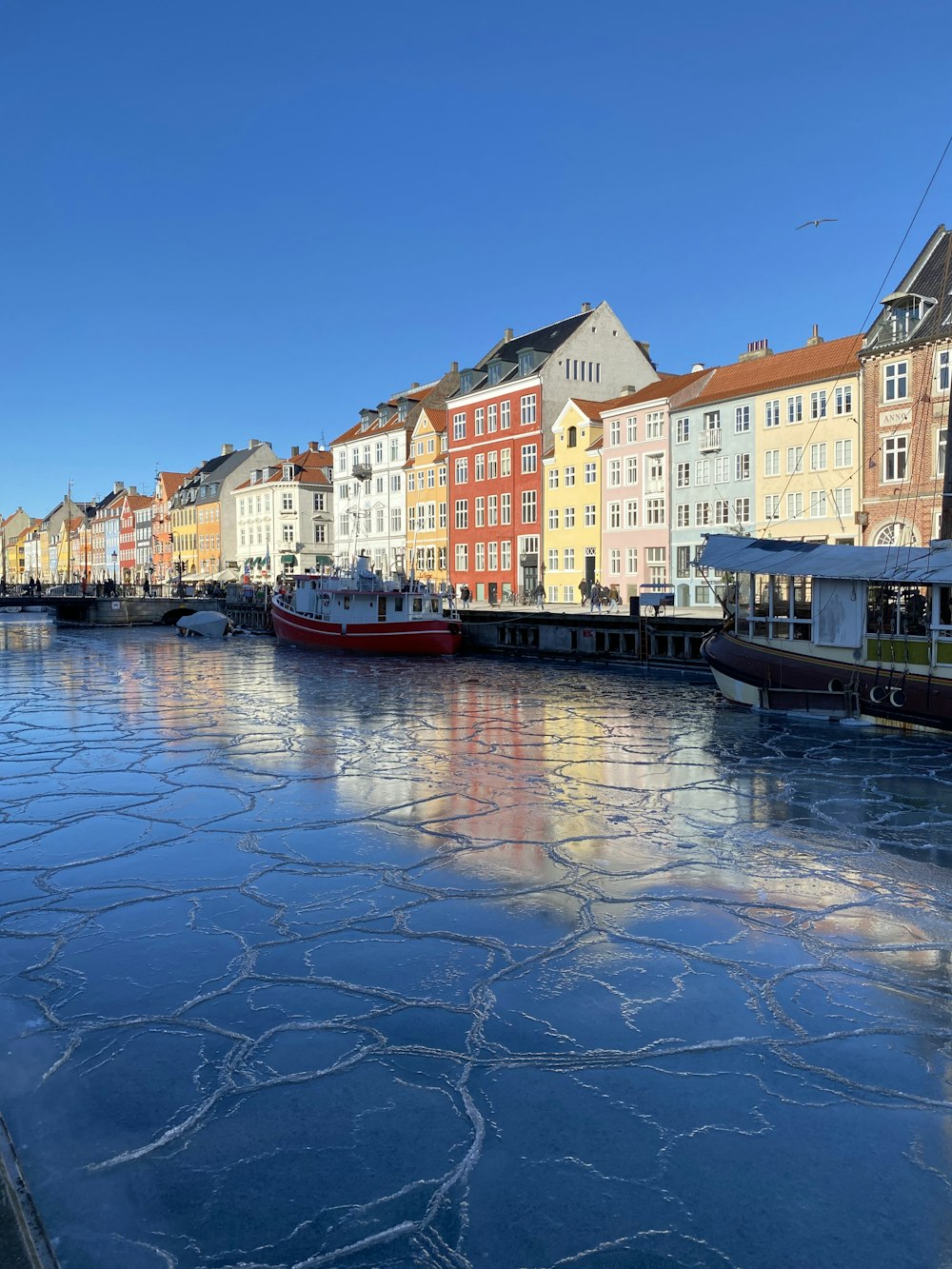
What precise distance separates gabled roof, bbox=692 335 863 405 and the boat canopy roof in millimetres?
20712

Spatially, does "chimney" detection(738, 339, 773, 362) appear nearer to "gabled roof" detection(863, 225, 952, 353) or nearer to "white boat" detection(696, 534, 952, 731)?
"gabled roof" detection(863, 225, 952, 353)

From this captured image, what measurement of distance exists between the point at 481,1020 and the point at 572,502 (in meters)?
56.6

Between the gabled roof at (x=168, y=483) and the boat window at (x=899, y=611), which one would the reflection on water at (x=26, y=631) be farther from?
the boat window at (x=899, y=611)

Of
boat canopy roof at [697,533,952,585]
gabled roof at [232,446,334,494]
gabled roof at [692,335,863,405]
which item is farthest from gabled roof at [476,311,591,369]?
boat canopy roof at [697,533,952,585]

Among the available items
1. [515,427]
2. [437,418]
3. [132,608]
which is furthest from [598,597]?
[132,608]

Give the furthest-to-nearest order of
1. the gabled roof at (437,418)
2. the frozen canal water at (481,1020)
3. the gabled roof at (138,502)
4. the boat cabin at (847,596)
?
the gabled roof at (138,502) < the gabled roof at (437,418) < the boat cabin at (847,596) < the frozen canal water at (481,1020)

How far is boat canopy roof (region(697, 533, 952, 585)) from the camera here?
21.0m

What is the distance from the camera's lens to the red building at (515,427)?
6525 centimetres

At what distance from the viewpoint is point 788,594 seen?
23.9m

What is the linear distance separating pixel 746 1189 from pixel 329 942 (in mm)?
4354

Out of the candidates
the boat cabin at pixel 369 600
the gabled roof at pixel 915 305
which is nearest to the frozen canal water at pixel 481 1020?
the gabled roof at pixel 915 305

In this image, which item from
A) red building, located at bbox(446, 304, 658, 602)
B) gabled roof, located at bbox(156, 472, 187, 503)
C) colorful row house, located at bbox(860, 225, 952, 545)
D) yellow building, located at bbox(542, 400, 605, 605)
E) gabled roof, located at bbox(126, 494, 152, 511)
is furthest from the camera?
gabled roof, located at bbox(126, 494, 152, 511)

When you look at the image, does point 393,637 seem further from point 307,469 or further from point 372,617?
point 307,469

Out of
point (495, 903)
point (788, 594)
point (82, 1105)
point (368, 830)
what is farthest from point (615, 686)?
point (82, 1105)
